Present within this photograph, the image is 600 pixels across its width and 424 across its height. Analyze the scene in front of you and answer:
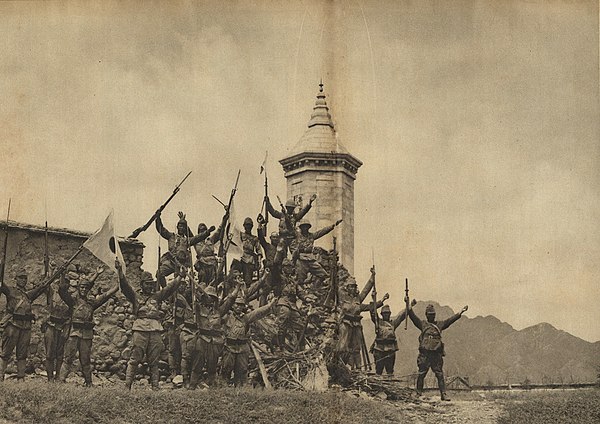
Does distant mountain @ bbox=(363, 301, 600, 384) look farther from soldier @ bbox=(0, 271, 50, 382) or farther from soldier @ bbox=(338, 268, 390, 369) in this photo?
soldier @ bbox=(0, 271, 50, 382)

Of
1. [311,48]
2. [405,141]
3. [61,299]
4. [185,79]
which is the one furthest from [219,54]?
[61,299]

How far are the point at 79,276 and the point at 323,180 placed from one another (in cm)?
599

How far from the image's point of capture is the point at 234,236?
15.9 m

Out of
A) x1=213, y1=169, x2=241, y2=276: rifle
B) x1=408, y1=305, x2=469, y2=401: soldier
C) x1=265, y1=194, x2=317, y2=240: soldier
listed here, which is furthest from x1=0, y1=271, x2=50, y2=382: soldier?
x1=408, y1=305, x2=469, y2=401: soldier

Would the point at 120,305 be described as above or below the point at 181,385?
above

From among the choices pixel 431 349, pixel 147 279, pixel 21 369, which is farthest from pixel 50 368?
pixel 431 349

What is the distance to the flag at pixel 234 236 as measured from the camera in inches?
617

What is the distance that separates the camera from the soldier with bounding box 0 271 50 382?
42.5 feet

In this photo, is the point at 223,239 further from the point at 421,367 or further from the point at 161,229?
the point at 421,367

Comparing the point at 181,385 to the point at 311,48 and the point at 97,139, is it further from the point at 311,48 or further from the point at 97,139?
the point at 311,48

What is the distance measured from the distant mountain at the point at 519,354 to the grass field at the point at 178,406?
395cm

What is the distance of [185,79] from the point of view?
15.4 m

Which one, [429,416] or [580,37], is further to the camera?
[580,37]

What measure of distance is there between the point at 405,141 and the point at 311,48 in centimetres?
274
